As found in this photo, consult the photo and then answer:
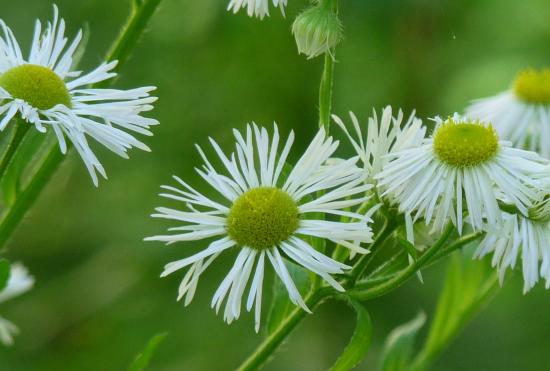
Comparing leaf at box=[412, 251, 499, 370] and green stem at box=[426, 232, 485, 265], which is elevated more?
green stem at box=[426, 232, 485, 265]

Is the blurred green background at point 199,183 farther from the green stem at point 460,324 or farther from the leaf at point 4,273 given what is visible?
the leaf at point 4,273

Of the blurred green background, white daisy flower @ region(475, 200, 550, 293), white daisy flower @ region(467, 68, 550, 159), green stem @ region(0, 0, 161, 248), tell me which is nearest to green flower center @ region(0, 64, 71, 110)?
green stem @ region(0, 0, 161, 248)

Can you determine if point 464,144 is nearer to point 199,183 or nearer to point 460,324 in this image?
point 460,324

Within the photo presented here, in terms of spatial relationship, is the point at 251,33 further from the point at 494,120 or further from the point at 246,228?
the point at 246,228

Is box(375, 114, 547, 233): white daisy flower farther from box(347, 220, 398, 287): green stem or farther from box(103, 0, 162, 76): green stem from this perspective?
box(103, 0, 162, 76): green stem

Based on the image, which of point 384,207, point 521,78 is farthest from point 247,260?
point 521,78

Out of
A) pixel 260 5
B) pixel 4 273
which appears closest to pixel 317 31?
pixel 260 5
